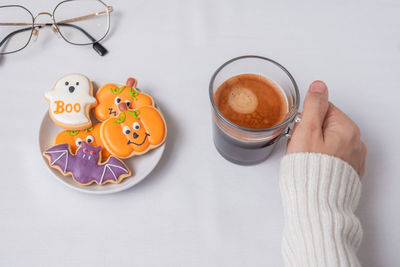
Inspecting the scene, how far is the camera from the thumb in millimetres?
576

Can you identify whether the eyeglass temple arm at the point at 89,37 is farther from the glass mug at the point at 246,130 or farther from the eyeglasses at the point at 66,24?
the glass mug at the point at 246,130

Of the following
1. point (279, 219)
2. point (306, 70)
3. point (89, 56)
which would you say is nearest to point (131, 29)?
point (89, 56)

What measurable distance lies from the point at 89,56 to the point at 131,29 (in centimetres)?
13

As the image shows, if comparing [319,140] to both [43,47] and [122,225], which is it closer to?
[122,225]

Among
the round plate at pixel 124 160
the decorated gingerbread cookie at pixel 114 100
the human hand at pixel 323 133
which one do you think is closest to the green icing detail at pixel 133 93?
the decorated gingerbread cookie at pixel 114 100

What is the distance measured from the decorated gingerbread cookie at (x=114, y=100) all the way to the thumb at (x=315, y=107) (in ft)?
1.06

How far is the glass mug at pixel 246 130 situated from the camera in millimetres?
543

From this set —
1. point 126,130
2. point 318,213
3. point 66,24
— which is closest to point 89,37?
point 66,24

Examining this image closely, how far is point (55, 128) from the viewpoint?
0.69 metres

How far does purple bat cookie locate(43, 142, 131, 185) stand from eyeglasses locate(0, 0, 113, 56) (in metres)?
0.30

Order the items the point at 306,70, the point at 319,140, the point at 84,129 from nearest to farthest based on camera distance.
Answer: the point at 319,140 → the point at 84,129 → the point at 306,70

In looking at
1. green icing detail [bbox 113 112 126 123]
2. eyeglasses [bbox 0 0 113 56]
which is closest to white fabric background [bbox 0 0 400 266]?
eyeglasses [bbox 0 0 113 56]

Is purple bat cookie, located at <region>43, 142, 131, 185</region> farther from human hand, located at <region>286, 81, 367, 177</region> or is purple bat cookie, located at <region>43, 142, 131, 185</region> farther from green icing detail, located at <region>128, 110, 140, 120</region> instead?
human hand, located at <region>286, 81, 367, 177</region>

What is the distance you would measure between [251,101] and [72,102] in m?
0.37
